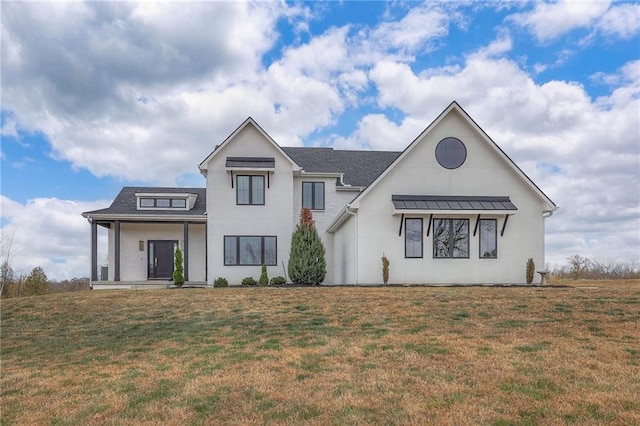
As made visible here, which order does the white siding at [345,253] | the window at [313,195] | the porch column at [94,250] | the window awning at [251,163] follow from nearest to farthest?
the white siding at [345,253] → the window awning at [251,163] → the porch column at [94,250] → the window at [313,195]

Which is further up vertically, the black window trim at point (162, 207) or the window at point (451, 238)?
the black window trim at point (162, 207)

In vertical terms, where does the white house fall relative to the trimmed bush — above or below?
above

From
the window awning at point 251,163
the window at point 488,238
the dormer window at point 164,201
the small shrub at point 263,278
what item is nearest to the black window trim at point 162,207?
the dormer window at point 164,201

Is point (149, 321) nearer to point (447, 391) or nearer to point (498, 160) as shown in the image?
point (447, 391)

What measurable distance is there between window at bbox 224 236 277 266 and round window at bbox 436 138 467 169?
867cm

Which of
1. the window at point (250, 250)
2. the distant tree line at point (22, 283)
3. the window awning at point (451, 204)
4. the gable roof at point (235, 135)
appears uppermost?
the gable roof at point (235, 135)

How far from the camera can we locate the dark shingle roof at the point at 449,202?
18.1 metres

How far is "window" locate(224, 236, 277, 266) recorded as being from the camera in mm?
22716

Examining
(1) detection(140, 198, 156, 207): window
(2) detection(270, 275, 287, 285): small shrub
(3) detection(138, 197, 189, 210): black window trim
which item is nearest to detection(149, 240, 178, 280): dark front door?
(3) detection(138, 197, 189, 210): black window trim

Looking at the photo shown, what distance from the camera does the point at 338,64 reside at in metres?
18.3

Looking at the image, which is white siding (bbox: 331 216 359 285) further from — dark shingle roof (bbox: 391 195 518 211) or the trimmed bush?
the trimmed bush

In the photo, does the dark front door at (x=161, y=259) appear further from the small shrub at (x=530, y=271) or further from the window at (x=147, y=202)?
the small shrub at (x=530, y=271)

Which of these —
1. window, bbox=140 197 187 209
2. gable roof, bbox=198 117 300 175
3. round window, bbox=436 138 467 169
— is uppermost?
gable roof, bbox=198 117 300 175

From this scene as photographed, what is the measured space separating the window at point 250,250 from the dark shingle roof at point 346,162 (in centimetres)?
432
